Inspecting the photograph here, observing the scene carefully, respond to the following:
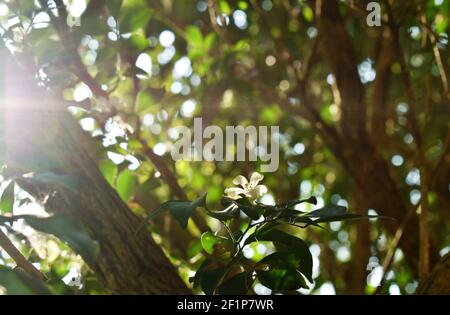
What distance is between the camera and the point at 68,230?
0.74m

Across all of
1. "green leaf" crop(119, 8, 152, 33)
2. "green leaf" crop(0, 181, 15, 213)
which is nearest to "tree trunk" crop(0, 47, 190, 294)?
"green leaf" crop(0, 181, 15, 213)

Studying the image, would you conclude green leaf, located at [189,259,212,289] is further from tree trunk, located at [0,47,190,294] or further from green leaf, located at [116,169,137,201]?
green leaf, located at [116,169,137,201]

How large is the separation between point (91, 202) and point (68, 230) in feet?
1.26

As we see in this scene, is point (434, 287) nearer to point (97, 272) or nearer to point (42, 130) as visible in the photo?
point (97, 272)

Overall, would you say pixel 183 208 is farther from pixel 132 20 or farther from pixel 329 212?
pixel 132 20

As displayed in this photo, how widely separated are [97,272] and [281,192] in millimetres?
1414

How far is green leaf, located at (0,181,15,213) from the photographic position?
3.63 feet

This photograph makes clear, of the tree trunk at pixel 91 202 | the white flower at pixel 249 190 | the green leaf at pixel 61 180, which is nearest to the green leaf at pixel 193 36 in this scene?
the tree trunk at pixel 91 202

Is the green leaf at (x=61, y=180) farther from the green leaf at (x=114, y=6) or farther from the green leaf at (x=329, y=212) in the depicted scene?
the green leaf at (x=114, y=6)

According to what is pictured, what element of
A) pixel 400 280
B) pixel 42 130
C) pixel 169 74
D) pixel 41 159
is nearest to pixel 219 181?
pixel 169 74

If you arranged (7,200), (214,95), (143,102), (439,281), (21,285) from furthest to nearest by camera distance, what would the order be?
(214,95)
(143,102)
(7,200)
(439,281)
(21,285)

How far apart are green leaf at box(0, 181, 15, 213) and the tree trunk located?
30 mm

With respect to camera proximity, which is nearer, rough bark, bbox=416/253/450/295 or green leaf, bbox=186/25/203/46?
rough bark, bbox=416/253/450/295

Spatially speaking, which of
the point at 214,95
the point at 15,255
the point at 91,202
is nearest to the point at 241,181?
the point at 91,202
